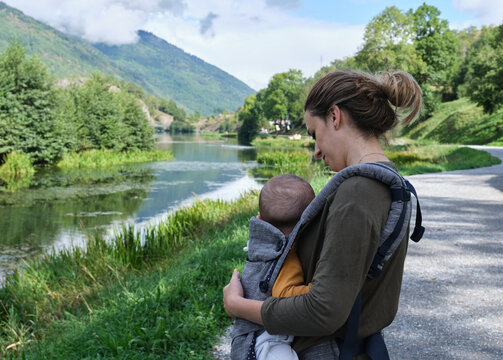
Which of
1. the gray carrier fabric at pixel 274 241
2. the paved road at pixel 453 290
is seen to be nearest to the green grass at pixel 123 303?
the paved road at pixel 453 290

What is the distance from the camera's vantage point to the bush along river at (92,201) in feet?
31.9

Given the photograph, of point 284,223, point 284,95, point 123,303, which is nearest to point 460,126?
point 123,303

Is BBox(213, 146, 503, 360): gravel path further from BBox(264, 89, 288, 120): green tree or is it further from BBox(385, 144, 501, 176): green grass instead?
BBox(264, 89, 288, 120): green tree

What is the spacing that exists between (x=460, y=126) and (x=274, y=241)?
37.8 meters

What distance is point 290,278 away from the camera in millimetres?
1186

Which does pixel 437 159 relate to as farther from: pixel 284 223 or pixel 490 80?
pixel 284 223

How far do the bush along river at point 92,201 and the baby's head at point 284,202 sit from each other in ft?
19.9

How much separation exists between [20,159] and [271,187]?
22.9 metres

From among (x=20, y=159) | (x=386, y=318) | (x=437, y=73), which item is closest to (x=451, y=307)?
(x=386, y=318)

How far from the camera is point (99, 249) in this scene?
21.9ft

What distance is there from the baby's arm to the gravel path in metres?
2.12

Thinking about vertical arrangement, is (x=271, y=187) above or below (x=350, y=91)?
below

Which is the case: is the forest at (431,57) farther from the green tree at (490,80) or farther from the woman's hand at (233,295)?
the woman's hand at (233,295)

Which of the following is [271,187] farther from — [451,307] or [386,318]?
[451,307]
